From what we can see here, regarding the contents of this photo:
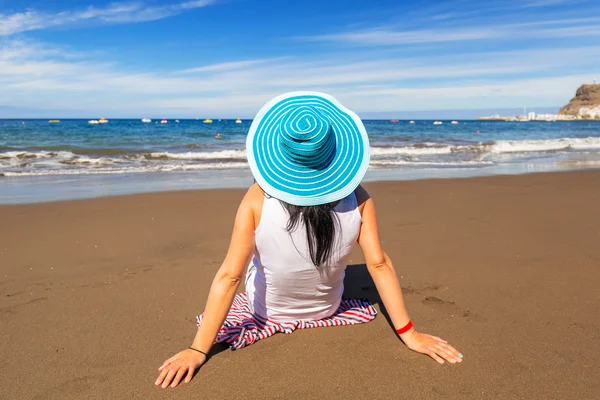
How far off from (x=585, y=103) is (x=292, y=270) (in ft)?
364

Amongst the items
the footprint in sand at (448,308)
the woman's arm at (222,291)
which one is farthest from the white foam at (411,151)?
A: the woman's arm at (222,291)

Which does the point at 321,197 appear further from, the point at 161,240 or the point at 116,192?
the point at 116,192

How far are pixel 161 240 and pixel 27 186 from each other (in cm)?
552

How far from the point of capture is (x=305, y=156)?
208cm

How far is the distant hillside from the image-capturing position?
90.2 m

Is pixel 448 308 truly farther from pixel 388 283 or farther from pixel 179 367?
pixel 179 367

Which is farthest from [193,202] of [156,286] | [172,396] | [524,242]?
[172,396]

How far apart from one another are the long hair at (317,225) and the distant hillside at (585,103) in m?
103

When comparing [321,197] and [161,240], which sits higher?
[321,197]

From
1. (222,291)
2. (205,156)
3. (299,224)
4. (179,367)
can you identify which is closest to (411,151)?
(205,156)

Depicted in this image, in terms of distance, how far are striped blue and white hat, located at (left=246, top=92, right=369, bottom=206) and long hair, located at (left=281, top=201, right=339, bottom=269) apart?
68mm

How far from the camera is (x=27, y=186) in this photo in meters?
8.95

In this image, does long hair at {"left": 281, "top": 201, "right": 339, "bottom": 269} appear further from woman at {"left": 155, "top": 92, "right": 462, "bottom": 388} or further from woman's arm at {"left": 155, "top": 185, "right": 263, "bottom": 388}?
woman's arm at {"left": 155, "top": 185, "right": 263, "bottom": 388}

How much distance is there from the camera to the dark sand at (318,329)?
88.4 inches
